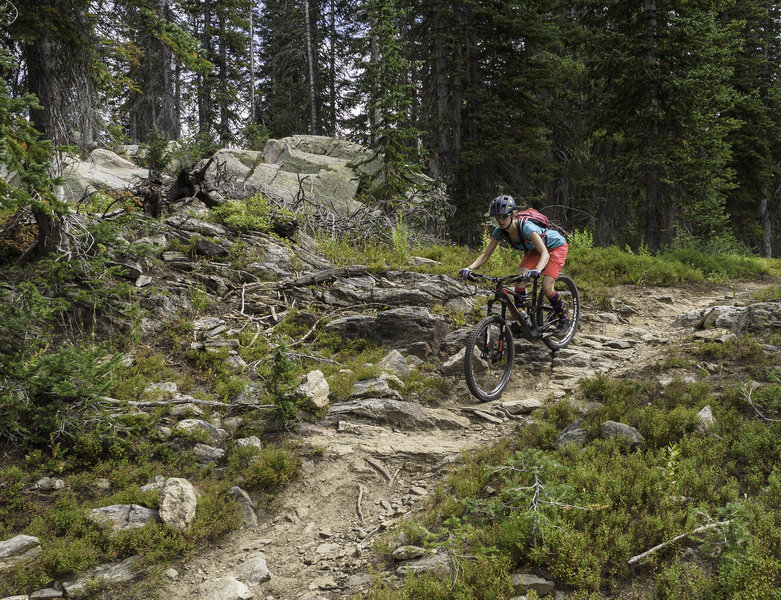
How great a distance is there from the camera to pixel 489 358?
7066mm

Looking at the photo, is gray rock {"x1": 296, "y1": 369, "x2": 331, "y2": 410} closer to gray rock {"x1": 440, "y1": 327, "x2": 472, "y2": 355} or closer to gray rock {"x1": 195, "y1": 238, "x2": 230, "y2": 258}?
gray rock {"x1": 440, "y1": 327, "x2": 472, "y2": 355}

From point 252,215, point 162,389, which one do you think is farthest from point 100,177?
point 162,389

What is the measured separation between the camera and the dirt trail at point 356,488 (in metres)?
3.97

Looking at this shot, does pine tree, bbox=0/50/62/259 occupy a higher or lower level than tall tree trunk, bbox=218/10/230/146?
lower

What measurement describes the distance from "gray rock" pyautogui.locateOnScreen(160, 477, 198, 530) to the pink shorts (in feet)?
19.3

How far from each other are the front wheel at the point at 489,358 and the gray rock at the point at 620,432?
203 centimetres

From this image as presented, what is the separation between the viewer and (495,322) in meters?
7.06

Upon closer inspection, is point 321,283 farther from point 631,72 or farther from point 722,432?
point 631,72

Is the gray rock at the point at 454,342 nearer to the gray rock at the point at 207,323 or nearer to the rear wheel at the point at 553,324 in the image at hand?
the rear wheel at the point at 553,324

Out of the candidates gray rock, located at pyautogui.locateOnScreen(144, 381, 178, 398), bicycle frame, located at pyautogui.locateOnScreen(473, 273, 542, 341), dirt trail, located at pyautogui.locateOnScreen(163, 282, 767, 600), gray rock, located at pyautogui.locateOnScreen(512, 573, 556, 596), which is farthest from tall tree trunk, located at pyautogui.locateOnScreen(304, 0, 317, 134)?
gray rock, located at pyautogui.locateOnScreen(512, 573, 556, 596)

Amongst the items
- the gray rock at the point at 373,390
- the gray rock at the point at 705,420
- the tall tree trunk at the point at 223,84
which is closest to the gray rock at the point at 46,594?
the gray rock at the point at 373,390

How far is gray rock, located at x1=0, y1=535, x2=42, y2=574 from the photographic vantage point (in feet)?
11.7

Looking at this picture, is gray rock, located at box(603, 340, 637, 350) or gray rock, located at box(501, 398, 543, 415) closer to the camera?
gray rock, located at box(501, 398, 543, 415)

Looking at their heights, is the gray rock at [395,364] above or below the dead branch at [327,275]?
below
